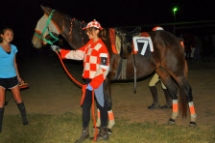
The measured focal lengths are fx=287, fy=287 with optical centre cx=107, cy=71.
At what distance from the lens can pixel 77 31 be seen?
18.9 ft

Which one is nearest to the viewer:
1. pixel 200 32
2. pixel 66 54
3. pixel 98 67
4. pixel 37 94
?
pixel 98 67

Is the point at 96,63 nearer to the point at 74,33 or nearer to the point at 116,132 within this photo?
the point at 74,33

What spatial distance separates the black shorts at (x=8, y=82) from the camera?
579 centimetres

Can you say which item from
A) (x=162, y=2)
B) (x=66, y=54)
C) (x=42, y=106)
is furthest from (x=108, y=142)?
(x=162, y=2)

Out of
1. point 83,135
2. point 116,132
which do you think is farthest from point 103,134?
point 116,132

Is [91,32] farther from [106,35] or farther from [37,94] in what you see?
[37,94]

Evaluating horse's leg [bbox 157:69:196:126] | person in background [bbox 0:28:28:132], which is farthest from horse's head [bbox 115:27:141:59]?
person in background [bbox 0:28:28:132]

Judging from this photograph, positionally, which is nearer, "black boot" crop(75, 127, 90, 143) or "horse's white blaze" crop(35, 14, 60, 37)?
"black boot" crop(75, 127, 90, 143)

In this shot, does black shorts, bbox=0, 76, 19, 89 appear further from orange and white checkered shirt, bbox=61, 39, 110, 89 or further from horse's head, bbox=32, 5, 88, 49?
orange and white checkered shirt, bbox=61, 39, 110, 89

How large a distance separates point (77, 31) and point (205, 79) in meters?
7.77

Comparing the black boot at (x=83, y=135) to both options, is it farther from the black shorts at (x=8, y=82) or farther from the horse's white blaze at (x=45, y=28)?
the horse's white blaze at (x=45, y=28)

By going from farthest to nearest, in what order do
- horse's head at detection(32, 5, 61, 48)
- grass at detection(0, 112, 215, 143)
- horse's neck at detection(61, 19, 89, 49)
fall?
horse's head at detection(32, 5, 61, 48) → horse's neck at detection(61, 19, 89, 49) → grass at detection(0, 112, 215, 143)

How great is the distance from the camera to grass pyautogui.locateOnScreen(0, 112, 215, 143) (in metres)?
5.21

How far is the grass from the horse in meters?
0.53
